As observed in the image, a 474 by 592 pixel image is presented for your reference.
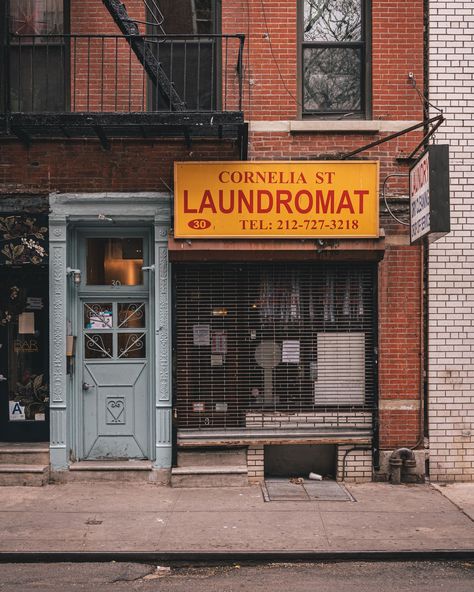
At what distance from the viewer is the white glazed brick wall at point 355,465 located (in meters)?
9.36

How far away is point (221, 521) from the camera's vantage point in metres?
7.68

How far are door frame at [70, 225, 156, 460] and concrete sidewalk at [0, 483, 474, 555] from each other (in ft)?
2.73

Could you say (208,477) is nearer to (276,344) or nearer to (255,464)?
(255,464)

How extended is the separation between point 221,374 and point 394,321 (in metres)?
2.49

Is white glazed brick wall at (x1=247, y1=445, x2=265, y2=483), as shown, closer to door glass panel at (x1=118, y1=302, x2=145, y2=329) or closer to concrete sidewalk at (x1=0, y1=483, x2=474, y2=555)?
concrete sidewalk at (x1=0, y1=483, x2=474, y2=555)

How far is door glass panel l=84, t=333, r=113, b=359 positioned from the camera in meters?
9.66

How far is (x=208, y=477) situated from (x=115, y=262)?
3262 millimetres

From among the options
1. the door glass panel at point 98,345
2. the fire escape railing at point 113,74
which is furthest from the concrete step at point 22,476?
the fire escape railing at point 113,74

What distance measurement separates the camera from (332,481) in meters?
9.39

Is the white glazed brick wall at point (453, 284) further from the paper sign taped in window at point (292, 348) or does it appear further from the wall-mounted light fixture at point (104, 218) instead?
the wall-mounted light fixture at point (104, 218)

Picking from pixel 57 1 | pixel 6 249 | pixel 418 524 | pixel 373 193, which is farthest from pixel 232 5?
pixel 418 524

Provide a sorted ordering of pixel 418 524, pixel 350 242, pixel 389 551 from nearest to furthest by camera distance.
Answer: pixel 389 551 < pixel 418 524 < pixel 350 242

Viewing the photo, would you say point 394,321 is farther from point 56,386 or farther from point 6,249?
point 6,249

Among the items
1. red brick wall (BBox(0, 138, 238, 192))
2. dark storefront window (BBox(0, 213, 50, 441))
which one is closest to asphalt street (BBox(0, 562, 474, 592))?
dark storefront window (BBox(0, 213, 50, 441))
